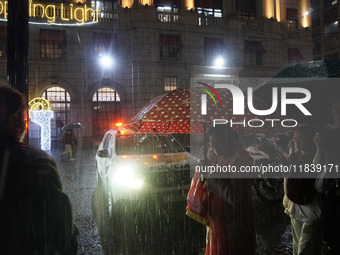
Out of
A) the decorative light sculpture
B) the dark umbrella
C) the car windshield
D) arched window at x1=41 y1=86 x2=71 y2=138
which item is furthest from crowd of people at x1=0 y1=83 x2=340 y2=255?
arched window at x1=41 y1=86 x2=71 y2=138

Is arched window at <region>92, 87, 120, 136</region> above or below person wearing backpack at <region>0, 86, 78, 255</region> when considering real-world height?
above

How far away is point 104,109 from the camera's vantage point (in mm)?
23312

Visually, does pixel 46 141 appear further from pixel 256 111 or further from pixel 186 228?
pixel 256 111

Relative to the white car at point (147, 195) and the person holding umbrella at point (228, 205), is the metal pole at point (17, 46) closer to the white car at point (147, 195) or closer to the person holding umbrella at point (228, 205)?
the person holding umbrella at point (228, 205)

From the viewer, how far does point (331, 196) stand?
2.96m

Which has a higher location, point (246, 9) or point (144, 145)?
point (246, 9)

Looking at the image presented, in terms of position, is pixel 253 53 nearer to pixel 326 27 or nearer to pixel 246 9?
pixel 246 9

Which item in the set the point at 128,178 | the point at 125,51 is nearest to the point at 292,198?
the point at 128,178

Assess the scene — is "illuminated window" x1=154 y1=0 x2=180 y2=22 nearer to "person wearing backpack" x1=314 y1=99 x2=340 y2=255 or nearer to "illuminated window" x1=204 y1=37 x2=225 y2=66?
"illuminated window" x1=204 y1=37 x2=225 y2=66

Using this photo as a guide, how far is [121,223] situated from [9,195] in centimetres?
421

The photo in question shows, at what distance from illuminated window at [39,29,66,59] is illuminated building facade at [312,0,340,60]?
138ft

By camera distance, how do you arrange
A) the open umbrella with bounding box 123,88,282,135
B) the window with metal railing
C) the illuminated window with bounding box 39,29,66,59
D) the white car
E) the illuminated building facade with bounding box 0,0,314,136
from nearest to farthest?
the open umbrella with bounding box 123,88,282,135 → the white car → the illuminated window with bounding box 39,29,66,59 → the illuminated building facade with bounding box 0,0,314,136 → the window with metal railing

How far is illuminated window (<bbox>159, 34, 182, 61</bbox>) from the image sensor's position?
912 inches

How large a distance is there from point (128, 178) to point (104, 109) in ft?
60.1
